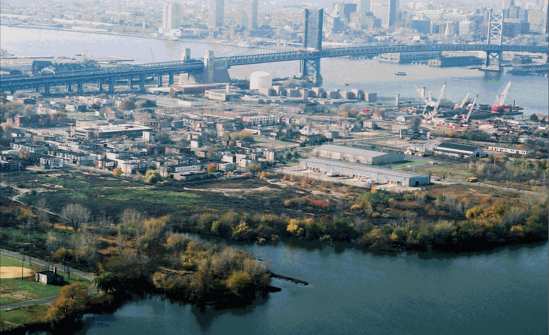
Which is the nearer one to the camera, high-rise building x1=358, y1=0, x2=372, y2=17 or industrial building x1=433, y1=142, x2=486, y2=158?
industrial building x1=433, y1=142, x2=486, y2=158

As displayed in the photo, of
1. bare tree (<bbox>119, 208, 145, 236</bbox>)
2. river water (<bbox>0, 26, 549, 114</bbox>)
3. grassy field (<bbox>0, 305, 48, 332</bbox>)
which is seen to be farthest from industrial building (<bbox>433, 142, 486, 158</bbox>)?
grassy field (<bbox>0, 305, 48, 332</bbox>)

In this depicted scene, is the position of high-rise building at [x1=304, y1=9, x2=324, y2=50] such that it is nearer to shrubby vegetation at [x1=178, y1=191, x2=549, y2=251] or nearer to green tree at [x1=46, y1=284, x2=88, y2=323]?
shrubby vegetation at [x1=178, y1=191, x2=549, y2=251]

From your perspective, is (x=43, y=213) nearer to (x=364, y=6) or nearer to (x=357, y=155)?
(x=357, y=155)

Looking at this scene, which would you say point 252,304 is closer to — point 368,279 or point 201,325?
point 201,325

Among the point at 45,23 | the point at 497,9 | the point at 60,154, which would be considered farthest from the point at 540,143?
the point at 497,9

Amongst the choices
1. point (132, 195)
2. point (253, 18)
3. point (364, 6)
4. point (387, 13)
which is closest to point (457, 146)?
A: point (132, 195)
